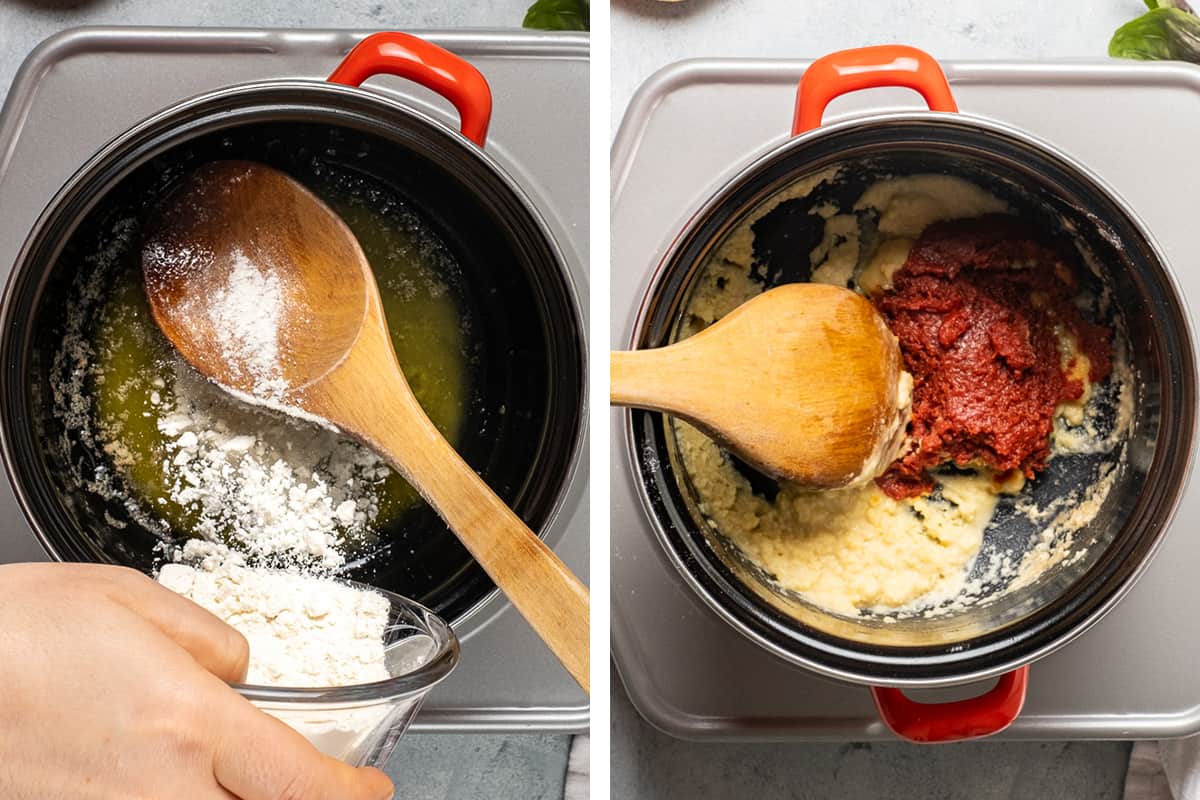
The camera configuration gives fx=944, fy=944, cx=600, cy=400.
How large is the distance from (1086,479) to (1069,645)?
0.42 ft

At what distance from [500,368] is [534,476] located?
1.8 inches

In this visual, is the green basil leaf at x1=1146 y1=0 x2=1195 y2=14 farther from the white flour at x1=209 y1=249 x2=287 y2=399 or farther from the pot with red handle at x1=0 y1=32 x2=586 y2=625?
the white flour at x1=209 y1=249 x2=287 y2=399

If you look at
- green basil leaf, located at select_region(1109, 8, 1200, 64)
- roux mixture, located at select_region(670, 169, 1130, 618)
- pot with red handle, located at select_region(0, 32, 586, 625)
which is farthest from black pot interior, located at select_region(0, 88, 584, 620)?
green basil leaf, located at select_region(1109, 8, 1200, 64)

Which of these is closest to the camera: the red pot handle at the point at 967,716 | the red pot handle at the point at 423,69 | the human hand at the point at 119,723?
the human hand at the point at 119,723

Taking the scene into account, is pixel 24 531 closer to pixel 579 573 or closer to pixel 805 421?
pixel 579 573

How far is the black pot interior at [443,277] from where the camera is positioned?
1.11 feet

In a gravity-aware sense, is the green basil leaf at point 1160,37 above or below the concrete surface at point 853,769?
above

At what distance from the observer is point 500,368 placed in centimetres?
38

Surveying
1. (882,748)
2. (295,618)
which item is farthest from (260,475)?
(882,748)

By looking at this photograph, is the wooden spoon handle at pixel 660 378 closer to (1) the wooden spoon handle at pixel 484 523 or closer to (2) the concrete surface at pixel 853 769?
(1) the wooden spoon handle at pixel 484 523

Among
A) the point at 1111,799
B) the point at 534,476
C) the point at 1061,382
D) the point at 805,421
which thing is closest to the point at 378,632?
the point at 534,476

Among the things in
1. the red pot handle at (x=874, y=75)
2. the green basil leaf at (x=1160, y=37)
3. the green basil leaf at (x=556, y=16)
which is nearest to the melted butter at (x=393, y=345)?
the green basil leaf at (x=556, y=16)

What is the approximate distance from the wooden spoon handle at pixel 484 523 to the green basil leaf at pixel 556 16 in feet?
0.61

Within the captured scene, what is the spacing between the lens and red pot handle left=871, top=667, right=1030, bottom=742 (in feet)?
1.67
